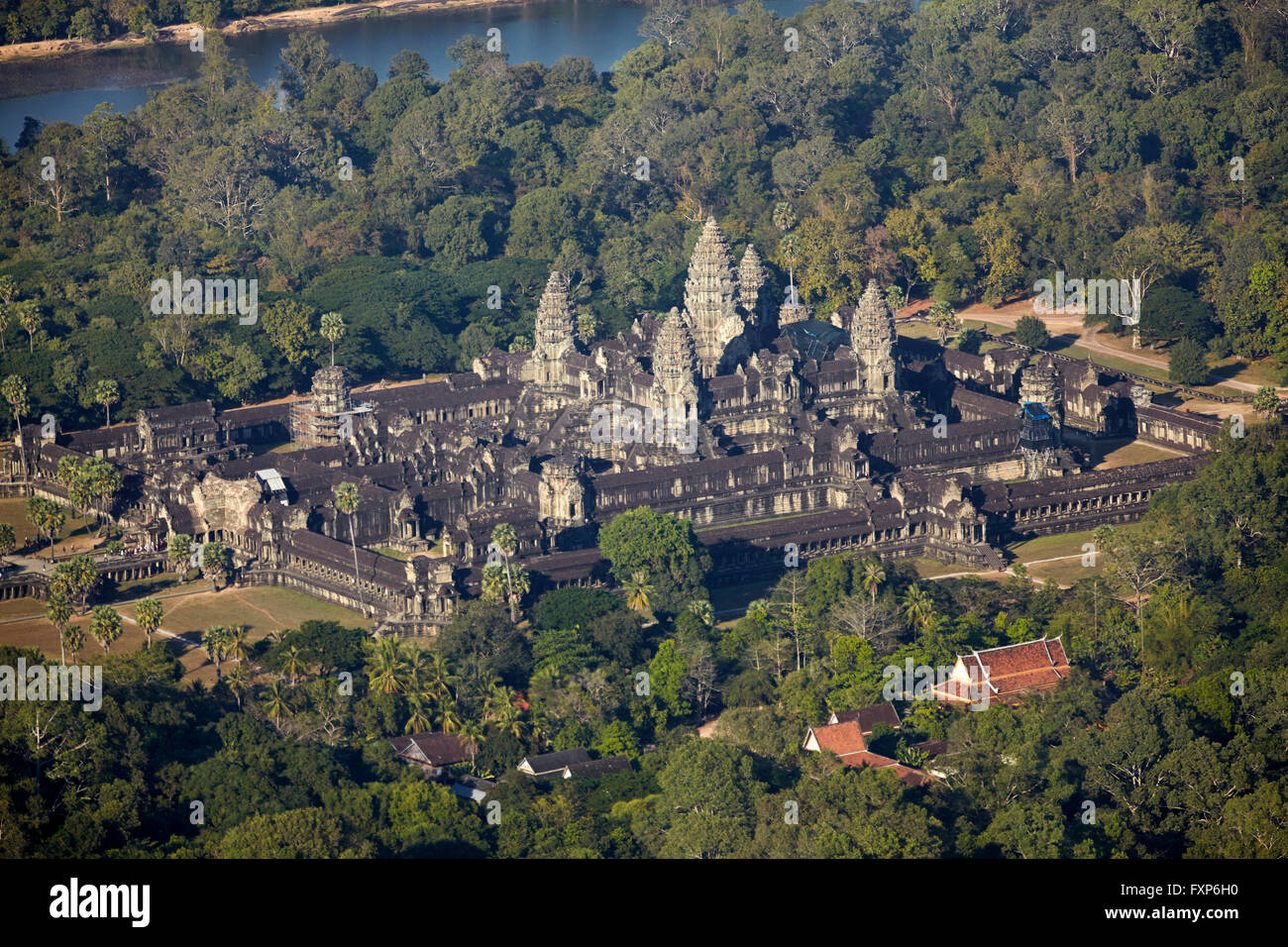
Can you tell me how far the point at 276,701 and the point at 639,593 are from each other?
23.0 m

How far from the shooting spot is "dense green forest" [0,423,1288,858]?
10319cm

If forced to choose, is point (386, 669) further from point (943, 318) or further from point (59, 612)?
point (943, 318)

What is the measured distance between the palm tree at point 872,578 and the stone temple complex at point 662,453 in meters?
9.95

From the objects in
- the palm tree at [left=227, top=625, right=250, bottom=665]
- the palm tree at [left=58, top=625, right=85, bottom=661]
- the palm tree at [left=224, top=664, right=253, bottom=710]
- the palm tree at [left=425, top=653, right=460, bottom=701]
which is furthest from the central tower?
the palm tree at [left=58, top=625, right=85, bottom=661]

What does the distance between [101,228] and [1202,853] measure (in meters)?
122

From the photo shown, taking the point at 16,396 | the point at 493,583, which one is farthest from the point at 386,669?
the point at 16,396

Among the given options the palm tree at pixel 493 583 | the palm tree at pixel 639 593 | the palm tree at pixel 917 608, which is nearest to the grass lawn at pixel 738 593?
the palm tree at pixel 639 593

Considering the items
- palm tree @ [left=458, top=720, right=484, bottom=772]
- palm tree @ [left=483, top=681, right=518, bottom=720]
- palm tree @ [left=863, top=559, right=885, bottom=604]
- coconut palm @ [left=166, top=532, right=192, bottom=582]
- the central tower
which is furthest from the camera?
the central tower

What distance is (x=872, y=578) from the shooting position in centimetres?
12938

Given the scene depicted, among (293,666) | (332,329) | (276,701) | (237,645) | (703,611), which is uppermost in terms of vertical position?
(332,329)

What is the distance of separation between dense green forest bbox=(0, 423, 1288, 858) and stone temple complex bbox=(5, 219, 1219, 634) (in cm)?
826

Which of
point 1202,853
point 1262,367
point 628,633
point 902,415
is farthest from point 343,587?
point 1262,367

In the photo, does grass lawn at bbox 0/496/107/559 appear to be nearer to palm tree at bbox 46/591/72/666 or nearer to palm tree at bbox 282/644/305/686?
palm tree at bbox 46/591/72/666

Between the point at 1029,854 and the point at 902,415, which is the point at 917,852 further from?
the point at 902,415
